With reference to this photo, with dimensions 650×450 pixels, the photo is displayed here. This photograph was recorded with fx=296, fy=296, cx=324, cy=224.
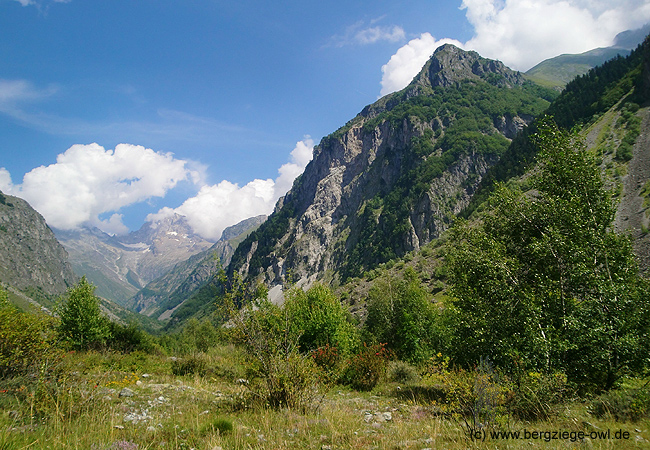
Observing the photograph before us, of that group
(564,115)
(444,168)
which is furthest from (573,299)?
(444,168)

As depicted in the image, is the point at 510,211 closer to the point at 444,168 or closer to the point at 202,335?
the point at 202,335

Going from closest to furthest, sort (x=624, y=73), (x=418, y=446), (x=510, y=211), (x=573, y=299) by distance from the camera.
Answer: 1. (x=418, y=446)
2. (x=573, y=299)
3. (x=510, y=211)
4. (x=624, y=73)

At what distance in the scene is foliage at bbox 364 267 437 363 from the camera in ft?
89.8

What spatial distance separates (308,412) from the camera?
834cm

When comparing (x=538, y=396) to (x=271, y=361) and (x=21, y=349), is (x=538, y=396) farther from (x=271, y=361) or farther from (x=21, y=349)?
(x=21, y=349)

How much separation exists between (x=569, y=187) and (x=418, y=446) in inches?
543

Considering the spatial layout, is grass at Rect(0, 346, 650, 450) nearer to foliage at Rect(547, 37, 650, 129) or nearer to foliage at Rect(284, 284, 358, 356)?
foliage at Rect(284, 284, 358, 356)

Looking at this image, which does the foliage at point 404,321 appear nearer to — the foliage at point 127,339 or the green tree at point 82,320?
the foliage at point 127,339

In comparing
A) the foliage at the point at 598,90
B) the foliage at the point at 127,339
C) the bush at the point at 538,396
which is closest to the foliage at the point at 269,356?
the bush at the point at 538,396

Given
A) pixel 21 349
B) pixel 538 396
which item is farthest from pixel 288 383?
pixel 21 349

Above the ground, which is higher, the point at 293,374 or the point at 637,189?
the point at 637,189

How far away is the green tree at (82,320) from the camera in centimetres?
2508

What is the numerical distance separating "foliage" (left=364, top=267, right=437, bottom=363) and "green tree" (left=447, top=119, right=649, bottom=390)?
1460cm

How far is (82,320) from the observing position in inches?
1006
